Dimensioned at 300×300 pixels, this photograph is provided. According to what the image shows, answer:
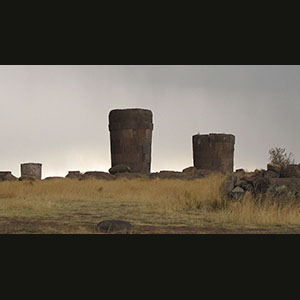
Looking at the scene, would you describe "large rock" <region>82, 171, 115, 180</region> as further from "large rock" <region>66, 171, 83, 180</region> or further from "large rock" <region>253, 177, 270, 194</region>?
"large rock" <region>253, 177, 270, 194</region>

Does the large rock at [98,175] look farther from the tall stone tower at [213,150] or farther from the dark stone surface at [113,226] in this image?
the dark stone surface at [113,226]

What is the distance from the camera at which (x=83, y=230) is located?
7.80 metres

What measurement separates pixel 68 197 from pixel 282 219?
7.17 meters

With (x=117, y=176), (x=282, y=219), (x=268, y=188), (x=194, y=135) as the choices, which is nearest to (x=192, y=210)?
(x=268, y=188)

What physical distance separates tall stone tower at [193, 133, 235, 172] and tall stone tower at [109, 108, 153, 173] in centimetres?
284

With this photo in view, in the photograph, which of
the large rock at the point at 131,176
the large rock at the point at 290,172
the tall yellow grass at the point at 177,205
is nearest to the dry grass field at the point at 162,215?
the tall yellow grass at the point at 177,205

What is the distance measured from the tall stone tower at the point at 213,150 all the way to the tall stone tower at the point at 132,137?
284 centimetres

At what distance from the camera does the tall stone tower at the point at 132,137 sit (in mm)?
24156

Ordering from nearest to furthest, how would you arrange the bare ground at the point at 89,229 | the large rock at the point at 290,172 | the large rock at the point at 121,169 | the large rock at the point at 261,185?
the bare ground at the point at 89,229
the large rock at the point at 261,185
the large rock at the point at 290,172
the large rock at the point at 121,169

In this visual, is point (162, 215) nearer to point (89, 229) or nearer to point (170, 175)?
point (89, 229)

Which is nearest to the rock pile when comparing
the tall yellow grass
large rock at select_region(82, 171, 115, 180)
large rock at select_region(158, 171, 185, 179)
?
the tall yellow grass

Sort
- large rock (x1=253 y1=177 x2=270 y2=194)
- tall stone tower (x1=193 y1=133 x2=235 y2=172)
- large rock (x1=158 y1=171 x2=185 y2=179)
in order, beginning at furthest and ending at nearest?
tall stone tower (x1=193 y1=133 x2=235 y2=172), large rock (x1=158 y1=171 x2=185 y2=179), large rock (x1=253 y1=177 x2=270 y2=194)

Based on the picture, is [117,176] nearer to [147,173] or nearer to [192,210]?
[147,173]

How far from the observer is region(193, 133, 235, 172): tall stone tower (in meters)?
25.8
